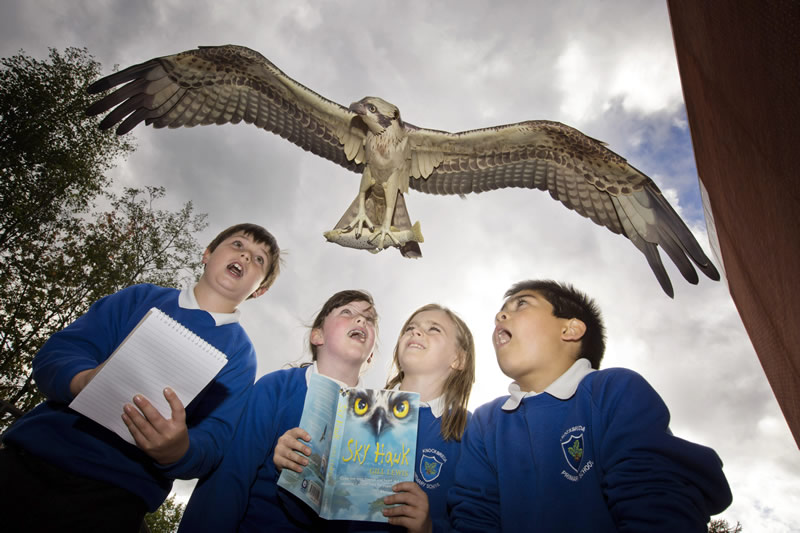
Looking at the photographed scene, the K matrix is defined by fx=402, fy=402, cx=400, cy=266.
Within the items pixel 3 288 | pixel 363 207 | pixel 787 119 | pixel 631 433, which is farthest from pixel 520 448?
pixel 3 288

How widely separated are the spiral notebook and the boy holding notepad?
0.16 ft

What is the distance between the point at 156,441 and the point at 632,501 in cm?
168

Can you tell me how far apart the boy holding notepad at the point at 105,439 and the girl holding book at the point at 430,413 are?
43 cm

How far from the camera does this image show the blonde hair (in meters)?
2.15

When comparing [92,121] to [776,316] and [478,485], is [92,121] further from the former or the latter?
[776,316]

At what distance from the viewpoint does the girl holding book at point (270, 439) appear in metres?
1.76

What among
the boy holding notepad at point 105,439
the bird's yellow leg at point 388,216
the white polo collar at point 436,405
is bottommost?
the boy holding notepad at point 105,439

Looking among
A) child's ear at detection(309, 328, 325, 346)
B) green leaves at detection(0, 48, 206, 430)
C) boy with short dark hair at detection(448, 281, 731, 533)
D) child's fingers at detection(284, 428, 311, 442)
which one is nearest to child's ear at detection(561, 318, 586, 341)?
boy with short dark hair at detection(448, 281, 731, 533)

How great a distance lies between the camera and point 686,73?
2.88 metres

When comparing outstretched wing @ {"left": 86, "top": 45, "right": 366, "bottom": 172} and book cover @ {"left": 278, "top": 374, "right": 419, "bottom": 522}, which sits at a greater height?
outstretched wing @ {"left": 86, "top": 45, "right": 366, "bottom": 172}

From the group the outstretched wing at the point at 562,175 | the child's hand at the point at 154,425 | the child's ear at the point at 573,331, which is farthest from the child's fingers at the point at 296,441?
the outstretched wing at the point at 562,175

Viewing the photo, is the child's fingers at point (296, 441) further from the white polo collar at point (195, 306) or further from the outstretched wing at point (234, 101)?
the outstretched wing at point (234, 101)

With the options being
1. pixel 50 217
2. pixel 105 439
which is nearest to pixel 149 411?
pixel 105 439

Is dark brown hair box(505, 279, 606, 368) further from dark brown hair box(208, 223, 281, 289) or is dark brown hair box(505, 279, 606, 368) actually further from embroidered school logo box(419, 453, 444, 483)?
dark brown hair box(208, 223, 281, 289)
